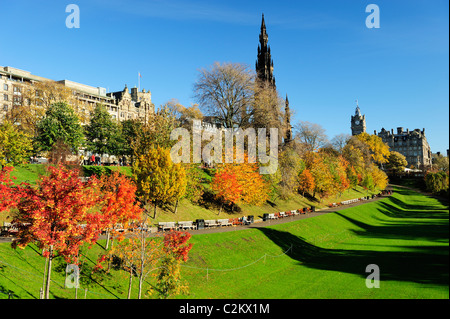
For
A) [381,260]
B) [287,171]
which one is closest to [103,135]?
[287,171]

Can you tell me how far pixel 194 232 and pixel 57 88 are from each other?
54.7 metres

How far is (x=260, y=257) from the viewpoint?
34.9 metres

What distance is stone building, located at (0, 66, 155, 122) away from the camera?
8544 centimetres

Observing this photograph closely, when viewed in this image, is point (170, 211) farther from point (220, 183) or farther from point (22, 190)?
point (22, 190)

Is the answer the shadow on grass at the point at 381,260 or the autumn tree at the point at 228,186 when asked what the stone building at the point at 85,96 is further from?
the shadow on grass at the point at 381,260

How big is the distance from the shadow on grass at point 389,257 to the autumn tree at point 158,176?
11733mm

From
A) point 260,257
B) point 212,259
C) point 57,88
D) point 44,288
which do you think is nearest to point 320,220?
point 260,257

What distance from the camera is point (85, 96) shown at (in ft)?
355

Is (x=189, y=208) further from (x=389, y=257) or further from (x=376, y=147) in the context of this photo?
(x=376, y=147)

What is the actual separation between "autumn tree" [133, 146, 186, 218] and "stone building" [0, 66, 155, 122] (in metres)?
30.2

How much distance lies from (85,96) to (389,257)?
3838 inches

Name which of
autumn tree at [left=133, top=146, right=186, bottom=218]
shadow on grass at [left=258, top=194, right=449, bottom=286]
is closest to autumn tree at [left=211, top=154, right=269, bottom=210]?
shadow on grass at [left=258, top=194, right=449, bottom=286]

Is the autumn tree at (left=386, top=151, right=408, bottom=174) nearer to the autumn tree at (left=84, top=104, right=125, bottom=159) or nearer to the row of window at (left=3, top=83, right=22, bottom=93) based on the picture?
the autumn tree at (left=84, top=104, right=125, bottom=159)

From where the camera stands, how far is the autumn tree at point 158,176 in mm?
38969
